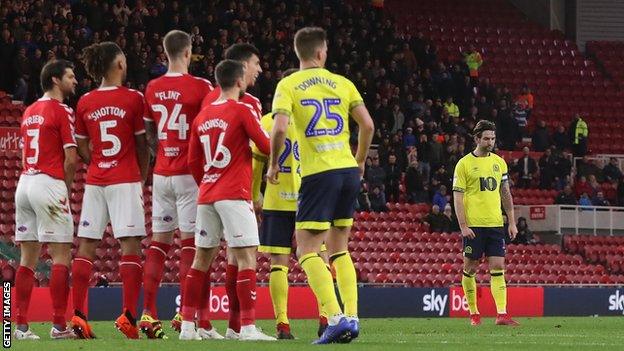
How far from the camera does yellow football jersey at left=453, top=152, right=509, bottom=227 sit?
19.0 m

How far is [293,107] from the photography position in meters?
11.9

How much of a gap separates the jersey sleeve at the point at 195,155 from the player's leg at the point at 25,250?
1.71 meters

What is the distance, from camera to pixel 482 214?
19.0 meters

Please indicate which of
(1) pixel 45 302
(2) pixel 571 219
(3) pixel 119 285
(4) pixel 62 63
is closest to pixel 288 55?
(2) pixel 571 219

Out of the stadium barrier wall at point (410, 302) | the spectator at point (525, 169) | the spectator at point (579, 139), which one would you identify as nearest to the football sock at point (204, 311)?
the stadium barrier wall at point (410, 302)

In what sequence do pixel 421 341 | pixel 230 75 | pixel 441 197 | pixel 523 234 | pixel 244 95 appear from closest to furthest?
pixel 230 75, pixel 244 95, pixel 421 341, pixel 441 197, pixel 523 234

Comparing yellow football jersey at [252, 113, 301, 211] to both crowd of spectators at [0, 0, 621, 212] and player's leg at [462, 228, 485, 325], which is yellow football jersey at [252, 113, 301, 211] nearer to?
player's leg at [462, 228, 485, 325]

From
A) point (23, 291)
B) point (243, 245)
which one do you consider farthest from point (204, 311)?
point (23, 291)

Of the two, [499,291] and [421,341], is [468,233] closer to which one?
[499,291]

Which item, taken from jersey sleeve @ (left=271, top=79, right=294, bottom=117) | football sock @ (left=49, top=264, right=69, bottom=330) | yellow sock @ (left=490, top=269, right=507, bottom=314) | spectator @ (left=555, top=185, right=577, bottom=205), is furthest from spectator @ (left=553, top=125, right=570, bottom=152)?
jersey sleeve @ (left=271, top=79, right=294, bottom=117)

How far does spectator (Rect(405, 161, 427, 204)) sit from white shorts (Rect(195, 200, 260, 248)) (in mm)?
18892

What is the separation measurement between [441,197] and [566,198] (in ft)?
12.5

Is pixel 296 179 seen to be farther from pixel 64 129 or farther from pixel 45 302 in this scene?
pixel 45 302

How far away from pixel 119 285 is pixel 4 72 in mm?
5799
